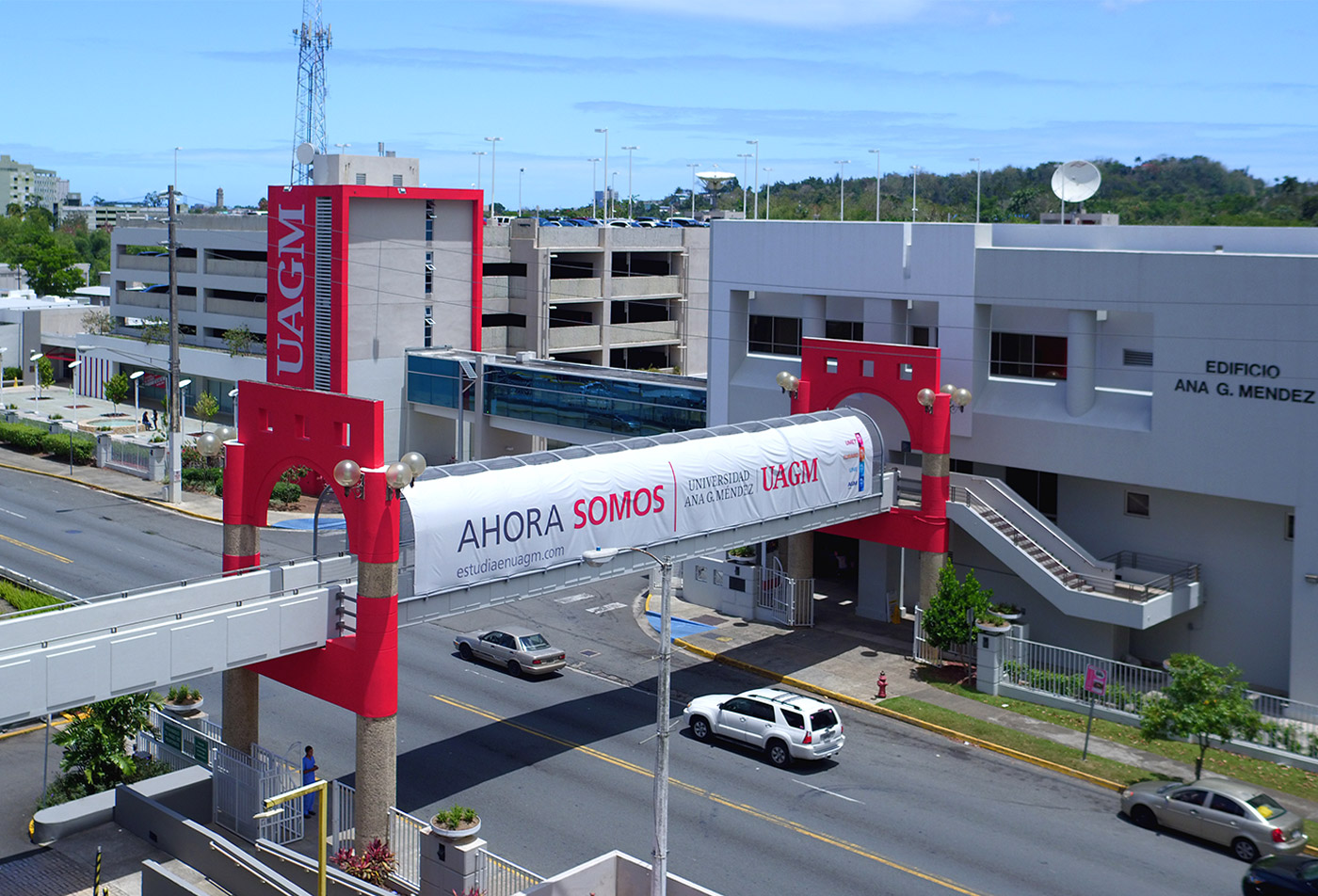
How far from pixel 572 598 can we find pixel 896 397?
14.4m

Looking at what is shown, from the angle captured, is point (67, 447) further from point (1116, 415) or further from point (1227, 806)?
point (1227, 806)

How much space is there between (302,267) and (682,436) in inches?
1272

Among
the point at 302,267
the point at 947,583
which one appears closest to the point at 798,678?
the point at 947,583

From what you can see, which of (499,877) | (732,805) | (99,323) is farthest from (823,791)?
(99,323)

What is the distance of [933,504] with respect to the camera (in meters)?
43.1

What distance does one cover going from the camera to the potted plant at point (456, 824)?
24844mm

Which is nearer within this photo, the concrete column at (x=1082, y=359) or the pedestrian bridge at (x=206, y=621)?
the pedestrian bridge at (x=206, y=621)

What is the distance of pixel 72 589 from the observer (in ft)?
155

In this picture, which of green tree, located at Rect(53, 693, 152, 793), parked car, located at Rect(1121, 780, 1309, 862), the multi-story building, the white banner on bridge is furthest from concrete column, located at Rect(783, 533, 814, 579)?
green tree, located at Rect(53, 693, 152, 793)

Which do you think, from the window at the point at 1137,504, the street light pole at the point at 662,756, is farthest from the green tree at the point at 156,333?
the street light pole at the point at 662,756

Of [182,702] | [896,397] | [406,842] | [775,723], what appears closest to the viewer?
[406,842]

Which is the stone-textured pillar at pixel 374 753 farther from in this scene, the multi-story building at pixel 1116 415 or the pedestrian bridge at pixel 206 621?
the multi-story building at pixel 1116 415

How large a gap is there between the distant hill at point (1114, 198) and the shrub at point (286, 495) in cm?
4467

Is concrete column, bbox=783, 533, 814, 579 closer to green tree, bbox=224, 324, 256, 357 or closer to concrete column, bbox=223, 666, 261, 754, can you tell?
concrete column, bbox=223, 666, 261, 754
